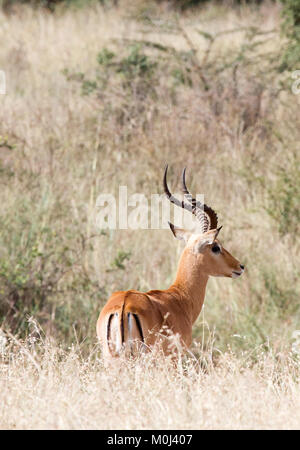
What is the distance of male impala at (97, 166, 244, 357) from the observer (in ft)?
16.0

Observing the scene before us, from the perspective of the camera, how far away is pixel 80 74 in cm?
1209

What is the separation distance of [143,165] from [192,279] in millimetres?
4812

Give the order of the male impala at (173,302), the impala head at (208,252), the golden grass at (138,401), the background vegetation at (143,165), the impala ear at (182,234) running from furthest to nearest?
the background vegetation at (143,165) → the impala ear at (182,234) → the impala head at (208,252) → the male impala at (173,302) → the golden grass at (138,401)

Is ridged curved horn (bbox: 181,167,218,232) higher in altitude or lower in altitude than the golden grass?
higher

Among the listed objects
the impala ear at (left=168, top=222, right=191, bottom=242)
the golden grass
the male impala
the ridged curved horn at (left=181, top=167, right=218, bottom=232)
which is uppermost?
the ridged curved horn at (left=181, top=167, right=218, bottom=232)

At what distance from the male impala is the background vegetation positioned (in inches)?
27.4

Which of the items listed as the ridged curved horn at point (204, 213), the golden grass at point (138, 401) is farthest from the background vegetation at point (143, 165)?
the golden grass at point (138, 401)

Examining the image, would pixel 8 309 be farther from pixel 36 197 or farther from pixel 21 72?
pixel 21 72

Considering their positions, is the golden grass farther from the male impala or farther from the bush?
the bush

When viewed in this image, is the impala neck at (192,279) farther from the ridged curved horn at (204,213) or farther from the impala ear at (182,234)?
the ridged curved horn at (204,213)

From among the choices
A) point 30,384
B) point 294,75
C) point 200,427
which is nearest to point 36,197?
point 294,75

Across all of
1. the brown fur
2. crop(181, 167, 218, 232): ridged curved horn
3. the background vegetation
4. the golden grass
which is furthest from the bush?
the golden grass

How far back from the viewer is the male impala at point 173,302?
16.0 feet

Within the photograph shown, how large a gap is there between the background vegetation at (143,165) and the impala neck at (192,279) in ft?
2.06
